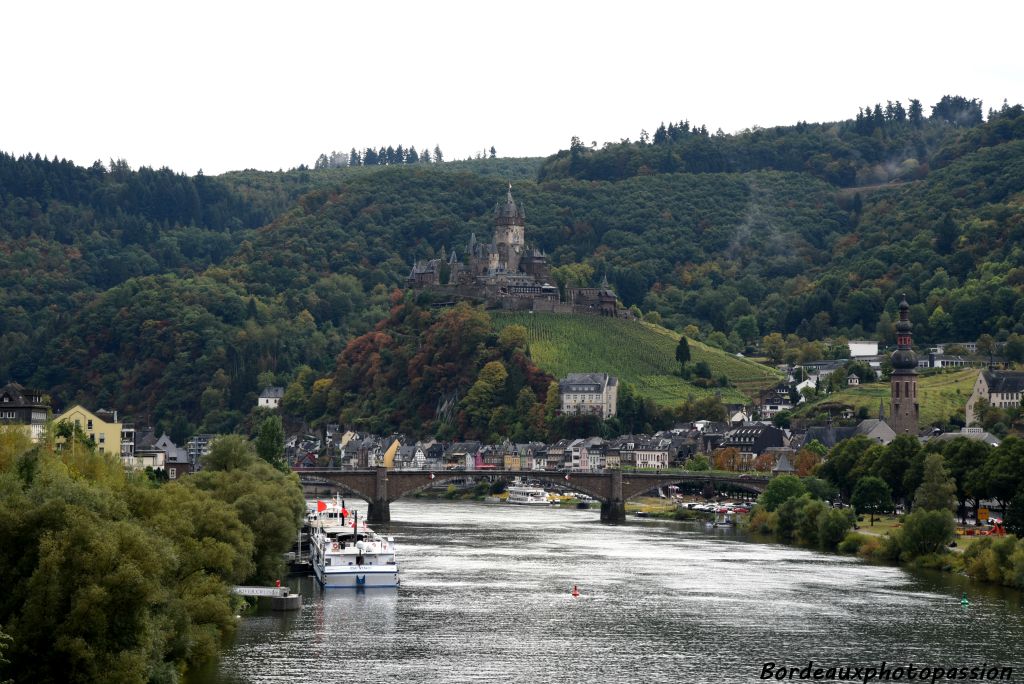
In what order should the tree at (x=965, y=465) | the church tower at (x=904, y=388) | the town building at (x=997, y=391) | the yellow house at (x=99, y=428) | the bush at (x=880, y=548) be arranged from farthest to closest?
1. the town building at (x=997, y=391)
2. the church tower at (x=904, y=388)
3. the yellow house at (x=99, y=428)
4. the tree at (x=965, y=465)
5. the bush at (x=880, y=548)

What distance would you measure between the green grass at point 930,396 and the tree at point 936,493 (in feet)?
204

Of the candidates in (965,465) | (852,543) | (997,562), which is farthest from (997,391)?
(997,562)

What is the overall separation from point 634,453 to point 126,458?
78710mm

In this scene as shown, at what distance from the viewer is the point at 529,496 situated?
17838 cm

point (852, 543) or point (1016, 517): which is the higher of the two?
point (1016, 517)

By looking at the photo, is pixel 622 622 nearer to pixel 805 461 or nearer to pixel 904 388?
pixel 805 461

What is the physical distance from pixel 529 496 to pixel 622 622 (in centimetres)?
10335

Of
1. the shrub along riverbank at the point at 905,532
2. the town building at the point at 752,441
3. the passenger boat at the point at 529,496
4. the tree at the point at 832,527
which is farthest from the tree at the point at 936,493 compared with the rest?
the passenger boat at the point at 529,496

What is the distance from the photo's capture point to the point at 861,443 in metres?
134

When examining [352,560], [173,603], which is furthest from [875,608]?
[173,603]

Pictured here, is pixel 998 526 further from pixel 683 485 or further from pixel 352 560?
pixel 683 485

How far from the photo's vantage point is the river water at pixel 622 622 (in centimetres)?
6338

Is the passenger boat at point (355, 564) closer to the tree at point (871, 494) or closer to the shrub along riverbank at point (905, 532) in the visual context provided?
the shrub along riverbank at point (905, 532)

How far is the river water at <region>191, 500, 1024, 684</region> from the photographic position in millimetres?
63375
